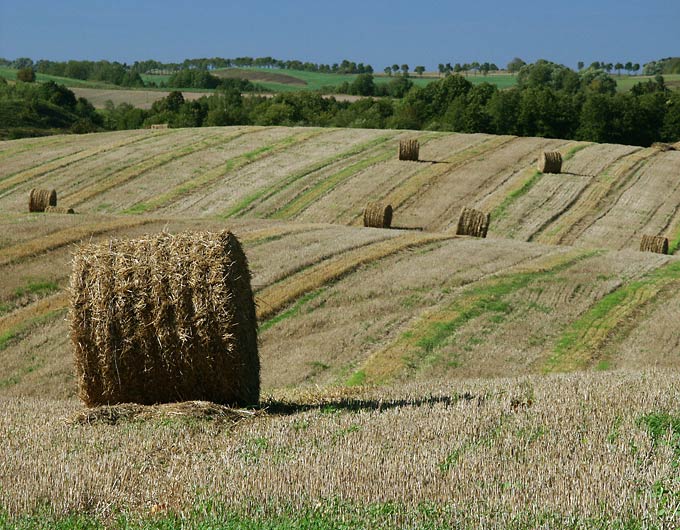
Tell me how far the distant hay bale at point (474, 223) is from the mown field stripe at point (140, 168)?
711 inches

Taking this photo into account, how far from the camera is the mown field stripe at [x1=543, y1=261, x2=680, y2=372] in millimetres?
20156

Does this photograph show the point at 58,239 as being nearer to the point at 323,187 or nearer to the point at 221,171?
the point at 323,187

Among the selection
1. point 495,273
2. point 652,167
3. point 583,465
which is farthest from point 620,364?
point 652,167

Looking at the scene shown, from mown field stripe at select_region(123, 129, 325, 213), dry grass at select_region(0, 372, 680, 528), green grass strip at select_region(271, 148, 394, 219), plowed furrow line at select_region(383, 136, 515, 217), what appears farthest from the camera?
mown field stripe at select_region(123, 129, 325, 213)

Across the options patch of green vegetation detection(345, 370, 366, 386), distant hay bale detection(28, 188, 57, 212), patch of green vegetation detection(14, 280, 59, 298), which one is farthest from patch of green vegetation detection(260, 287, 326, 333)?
distant hay bale detection(28, 188, 57, 212)

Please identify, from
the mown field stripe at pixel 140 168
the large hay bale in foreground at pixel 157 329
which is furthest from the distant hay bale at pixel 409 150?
the large hay bale in foreground at pixel 157 329

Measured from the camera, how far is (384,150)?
165 feet

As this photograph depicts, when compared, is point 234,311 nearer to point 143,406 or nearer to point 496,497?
point 143,406

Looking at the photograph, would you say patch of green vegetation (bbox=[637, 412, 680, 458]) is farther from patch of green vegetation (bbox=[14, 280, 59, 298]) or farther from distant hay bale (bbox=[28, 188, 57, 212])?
distant hay bale (bbox=[28, 188, 57, 212])

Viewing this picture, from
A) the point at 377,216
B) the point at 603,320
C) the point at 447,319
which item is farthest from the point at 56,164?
the point at 603,320

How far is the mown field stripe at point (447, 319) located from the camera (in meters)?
19.2

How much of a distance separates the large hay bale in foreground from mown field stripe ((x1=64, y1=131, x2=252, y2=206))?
103 feet

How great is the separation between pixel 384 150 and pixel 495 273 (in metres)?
25.4

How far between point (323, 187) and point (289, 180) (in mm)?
2302
